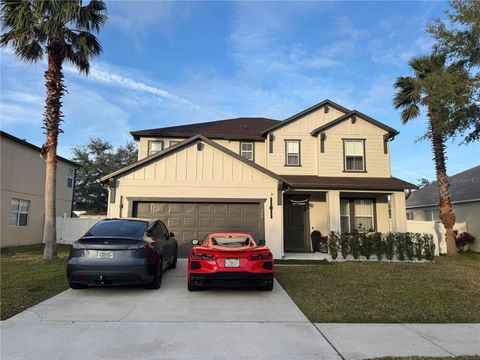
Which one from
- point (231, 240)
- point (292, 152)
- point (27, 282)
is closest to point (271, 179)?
point (292, 152)

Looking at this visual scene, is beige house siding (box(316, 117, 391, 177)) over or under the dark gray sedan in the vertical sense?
over

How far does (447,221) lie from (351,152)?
→ 17.4ft

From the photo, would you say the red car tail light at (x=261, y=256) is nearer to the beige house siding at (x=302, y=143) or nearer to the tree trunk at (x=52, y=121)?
the tree trunk at (x=52, y=121)

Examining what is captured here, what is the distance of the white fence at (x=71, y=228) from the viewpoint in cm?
1988

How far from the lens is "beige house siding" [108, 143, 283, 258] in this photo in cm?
1411

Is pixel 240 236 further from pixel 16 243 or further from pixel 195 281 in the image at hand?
pixel 16 243

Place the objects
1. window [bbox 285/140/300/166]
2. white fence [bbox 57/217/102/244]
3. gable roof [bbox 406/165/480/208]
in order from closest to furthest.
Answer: window [bbox 285/140/300/166], white fence [bbox 57/217/102/244], gable roof [bbox 406/165/480/208]

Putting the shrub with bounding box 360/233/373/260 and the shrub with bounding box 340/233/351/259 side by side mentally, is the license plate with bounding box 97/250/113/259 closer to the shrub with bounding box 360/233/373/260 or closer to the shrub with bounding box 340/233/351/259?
the shrub with bounding box 340/233/351/259

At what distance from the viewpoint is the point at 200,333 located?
5.39 meters

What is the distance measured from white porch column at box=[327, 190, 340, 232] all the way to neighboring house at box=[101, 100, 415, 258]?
44mm

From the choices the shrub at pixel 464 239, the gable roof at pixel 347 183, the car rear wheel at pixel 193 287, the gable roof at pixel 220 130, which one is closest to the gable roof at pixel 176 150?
the gable roof at pixel 347 183

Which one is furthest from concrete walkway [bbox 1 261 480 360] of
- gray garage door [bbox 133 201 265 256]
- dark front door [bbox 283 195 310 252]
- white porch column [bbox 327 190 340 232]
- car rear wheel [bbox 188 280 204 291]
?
dark front door [bbox 283 195 310 252]

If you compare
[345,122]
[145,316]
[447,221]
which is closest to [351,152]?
[345,122]

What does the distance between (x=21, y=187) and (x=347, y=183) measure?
54.6 ft
